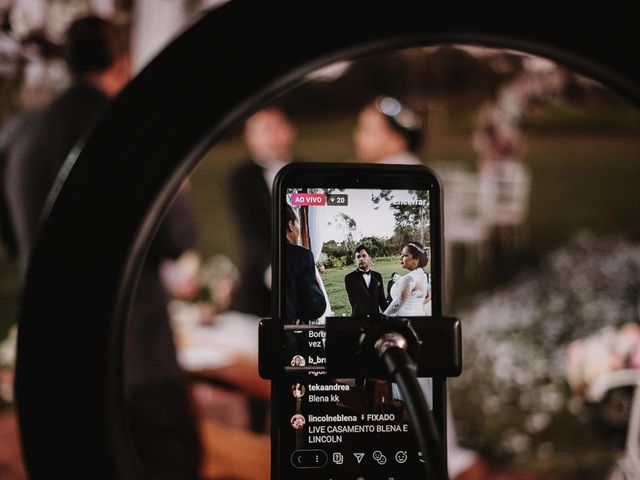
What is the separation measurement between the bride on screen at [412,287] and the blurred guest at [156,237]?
2.09 ft

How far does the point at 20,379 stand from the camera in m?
0.26

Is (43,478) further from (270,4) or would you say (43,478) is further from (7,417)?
(7,417)

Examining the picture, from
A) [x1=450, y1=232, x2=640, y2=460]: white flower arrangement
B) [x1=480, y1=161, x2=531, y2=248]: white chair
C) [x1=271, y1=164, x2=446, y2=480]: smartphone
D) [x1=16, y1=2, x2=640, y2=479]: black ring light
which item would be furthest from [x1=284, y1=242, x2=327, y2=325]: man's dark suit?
[x1=480, y1=161, x2=531, y2=248]: white chair

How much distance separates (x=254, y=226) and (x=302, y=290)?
5.43ft

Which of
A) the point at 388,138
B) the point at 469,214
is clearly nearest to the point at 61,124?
the point at 388,138

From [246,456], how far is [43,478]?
1.58 metres

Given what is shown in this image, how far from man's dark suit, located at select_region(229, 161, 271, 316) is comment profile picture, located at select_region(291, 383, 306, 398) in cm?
155

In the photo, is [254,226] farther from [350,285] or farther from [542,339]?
[350,285]

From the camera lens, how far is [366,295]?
352 mm

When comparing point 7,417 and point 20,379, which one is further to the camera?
point 7,417

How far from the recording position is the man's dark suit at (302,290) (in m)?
0.36

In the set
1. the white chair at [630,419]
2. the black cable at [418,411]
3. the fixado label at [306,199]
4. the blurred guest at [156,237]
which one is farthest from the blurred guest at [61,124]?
the white chair at [630,419]

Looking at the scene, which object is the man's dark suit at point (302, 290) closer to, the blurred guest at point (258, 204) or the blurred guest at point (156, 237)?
the blurred guest at point (156, 237)

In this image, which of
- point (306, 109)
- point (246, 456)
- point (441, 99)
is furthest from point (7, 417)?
point (441, 99)
